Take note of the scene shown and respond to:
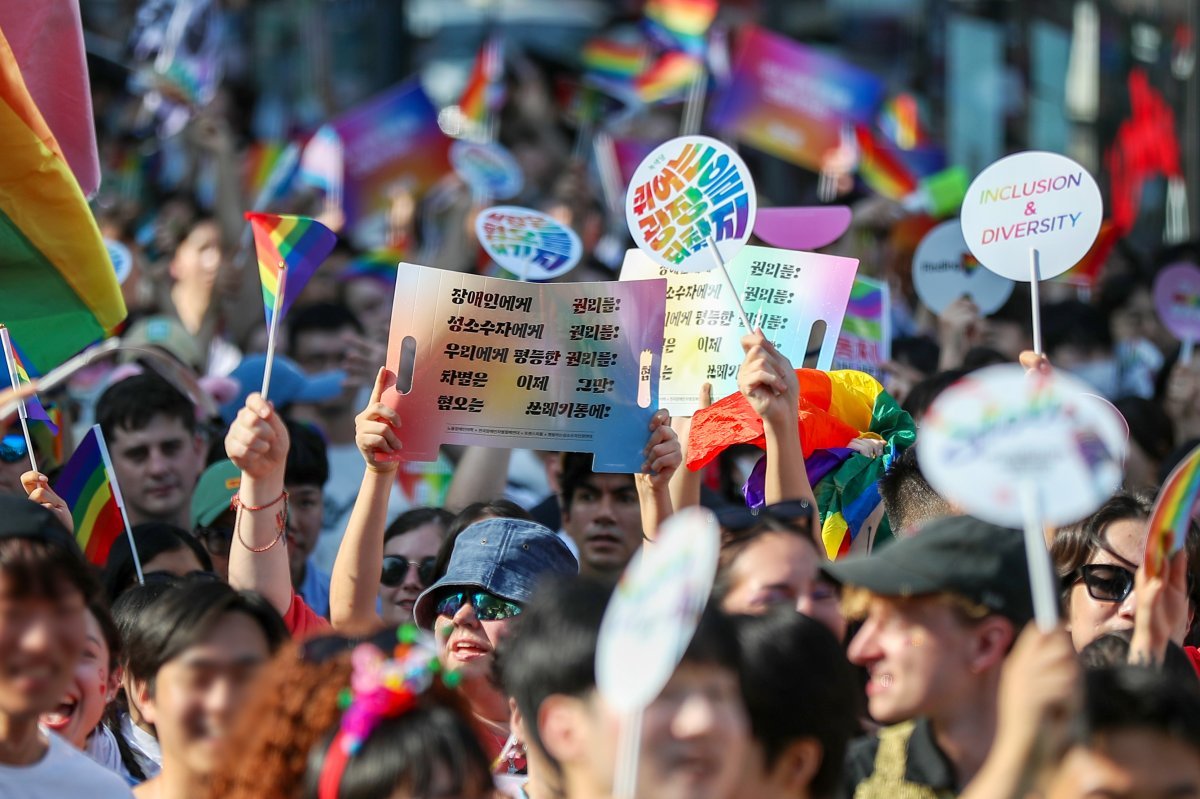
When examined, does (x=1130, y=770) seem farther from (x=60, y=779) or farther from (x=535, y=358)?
(x=535, y=358)

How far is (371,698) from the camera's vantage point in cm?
272

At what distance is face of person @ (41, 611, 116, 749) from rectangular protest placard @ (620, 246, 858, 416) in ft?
5.73

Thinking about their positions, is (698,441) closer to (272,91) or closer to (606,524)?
(606,524)

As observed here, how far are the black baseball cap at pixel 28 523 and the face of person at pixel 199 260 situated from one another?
438 centimetres

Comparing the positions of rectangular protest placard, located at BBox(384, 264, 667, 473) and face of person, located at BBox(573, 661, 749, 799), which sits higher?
rectangular protest placard, located at BBox(384, 264, 667, 473)

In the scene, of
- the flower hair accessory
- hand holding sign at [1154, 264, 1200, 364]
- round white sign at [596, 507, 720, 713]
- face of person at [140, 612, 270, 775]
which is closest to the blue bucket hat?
face of person at [140, 612, 270, 775]

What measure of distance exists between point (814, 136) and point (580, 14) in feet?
34.4

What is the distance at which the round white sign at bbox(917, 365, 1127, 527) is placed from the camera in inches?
104

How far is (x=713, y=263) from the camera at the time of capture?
4551mm

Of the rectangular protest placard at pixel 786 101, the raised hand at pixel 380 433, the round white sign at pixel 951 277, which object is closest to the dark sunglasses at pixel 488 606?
the raised hand at pixel 380 433

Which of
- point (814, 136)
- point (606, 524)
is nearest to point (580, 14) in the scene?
point (814, 136)

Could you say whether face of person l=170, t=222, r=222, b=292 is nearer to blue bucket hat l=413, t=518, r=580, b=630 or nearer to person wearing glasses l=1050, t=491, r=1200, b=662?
blue bucket hat l=413, t=518, r=580, b=630

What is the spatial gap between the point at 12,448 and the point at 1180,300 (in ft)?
16.1

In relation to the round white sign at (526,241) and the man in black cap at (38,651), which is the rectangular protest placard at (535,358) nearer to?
the round white sign at (526,241)
